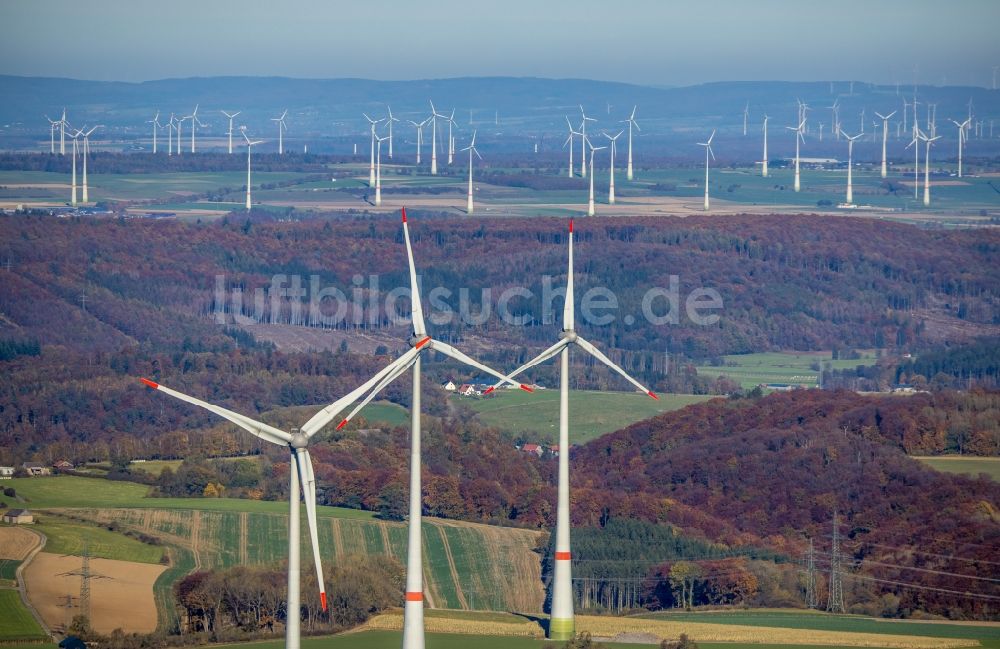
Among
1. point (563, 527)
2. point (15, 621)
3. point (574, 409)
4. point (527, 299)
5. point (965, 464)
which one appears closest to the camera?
point (563, 527)

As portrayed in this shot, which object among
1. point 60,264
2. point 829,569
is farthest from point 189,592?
point 60,264

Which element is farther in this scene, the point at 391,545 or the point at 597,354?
the point at 391,545

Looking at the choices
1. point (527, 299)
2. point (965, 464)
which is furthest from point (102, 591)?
point (527, 299)

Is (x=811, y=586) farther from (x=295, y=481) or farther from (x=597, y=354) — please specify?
(x=295, y=481)

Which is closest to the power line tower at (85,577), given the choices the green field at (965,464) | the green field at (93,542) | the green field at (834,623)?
the green field at (93,542)

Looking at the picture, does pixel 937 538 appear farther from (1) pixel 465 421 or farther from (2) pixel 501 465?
(1) pixel 465 421

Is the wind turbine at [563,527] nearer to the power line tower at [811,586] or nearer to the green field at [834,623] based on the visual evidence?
the green field at [834,623]

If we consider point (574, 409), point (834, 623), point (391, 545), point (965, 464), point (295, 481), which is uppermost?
point (295, 481)
